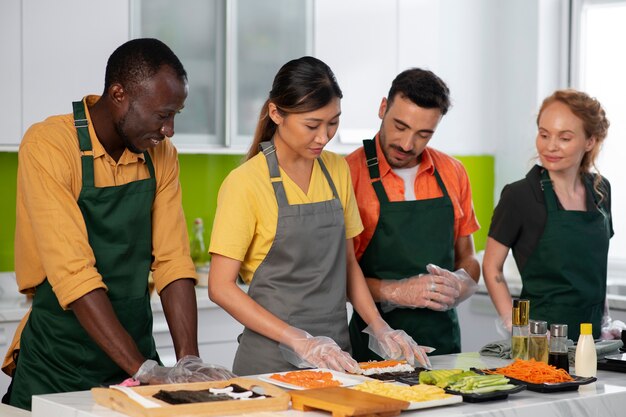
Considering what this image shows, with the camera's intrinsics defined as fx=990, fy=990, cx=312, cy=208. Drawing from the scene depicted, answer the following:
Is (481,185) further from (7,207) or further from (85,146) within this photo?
(85,146)

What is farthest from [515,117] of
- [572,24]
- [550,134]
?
[550,134]

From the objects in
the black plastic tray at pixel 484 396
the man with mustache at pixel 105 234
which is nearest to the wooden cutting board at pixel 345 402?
the black plastic tray at pixel 484 396

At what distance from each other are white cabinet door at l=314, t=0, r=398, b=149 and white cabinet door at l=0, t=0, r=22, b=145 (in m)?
1.32

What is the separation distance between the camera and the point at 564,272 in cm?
308

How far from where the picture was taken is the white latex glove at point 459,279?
2.96m

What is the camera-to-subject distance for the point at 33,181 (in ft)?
8.01

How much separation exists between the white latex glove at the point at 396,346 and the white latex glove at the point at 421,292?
236 mm

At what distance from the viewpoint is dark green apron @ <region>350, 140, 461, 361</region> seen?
3.04 metres

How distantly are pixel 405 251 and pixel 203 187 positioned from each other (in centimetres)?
184

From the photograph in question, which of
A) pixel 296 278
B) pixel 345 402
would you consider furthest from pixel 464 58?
pixel 345 402

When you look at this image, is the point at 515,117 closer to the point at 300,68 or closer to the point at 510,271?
the point at 510,271

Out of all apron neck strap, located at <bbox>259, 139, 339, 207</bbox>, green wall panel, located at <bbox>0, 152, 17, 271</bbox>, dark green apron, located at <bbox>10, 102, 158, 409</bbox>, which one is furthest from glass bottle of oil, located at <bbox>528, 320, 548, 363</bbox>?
green wall panel, located at <bbox>0, 152, 17, 271</bbox>

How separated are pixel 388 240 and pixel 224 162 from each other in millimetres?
1821

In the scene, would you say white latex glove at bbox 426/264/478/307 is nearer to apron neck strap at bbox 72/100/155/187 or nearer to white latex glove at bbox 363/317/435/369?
white latex glove at bbox 363/317/435/369
